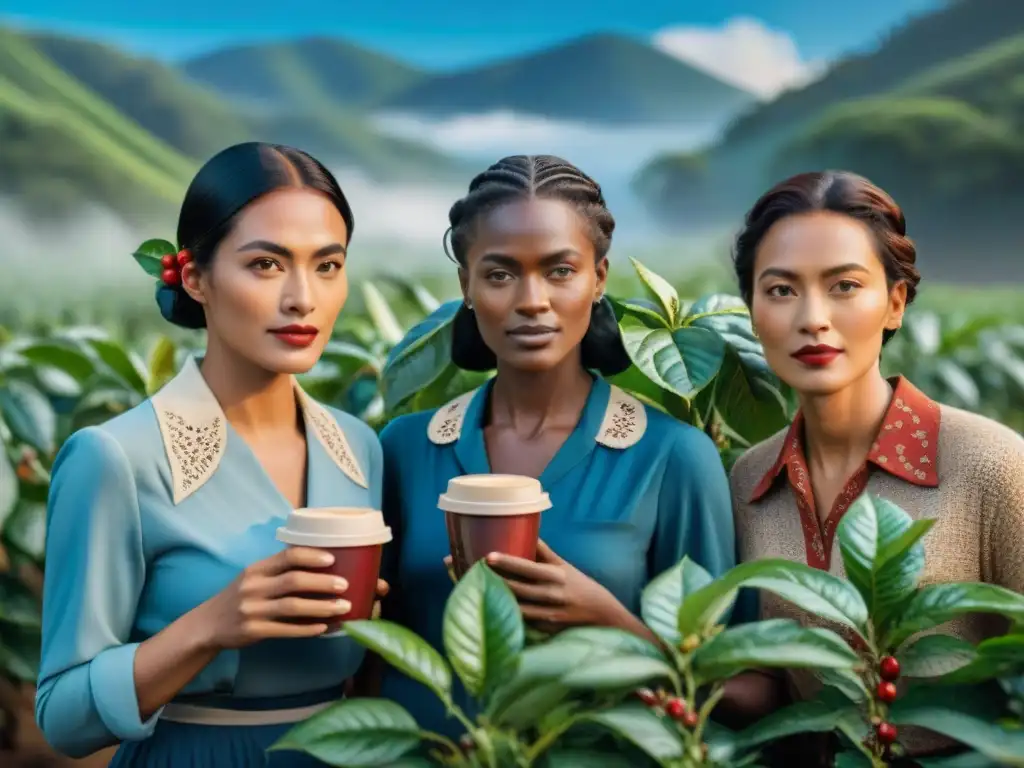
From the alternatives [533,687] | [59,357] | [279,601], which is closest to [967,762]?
[533,687]

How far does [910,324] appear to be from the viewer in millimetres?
4219

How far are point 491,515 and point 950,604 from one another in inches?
21.8

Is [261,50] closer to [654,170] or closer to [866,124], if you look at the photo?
[654,170]

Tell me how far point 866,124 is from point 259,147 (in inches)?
444

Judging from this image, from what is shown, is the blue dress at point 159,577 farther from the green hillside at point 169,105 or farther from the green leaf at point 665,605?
the green hillside at point 169,105

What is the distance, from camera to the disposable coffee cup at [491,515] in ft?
4.85

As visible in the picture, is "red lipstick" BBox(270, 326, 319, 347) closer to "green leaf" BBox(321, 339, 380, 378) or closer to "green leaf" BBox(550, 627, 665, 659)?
"green leaf" BBox(550, 627, 665, 659)

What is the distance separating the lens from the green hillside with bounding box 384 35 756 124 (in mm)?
11500

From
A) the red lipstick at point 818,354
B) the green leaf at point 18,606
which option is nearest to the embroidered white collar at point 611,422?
the red lipstick at point 818,354

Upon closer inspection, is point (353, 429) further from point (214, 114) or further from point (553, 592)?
point (214, 114)

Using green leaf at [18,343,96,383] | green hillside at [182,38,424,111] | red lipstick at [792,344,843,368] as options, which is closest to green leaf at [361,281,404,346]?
green leaf at [18,343,96,383]

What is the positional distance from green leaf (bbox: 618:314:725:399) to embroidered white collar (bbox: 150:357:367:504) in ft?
1.60

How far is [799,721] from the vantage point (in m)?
1.42

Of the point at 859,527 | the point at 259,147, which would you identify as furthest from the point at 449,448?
the point at 859,527
